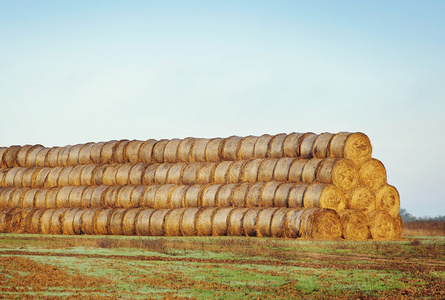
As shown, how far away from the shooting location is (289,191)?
74.7 feet

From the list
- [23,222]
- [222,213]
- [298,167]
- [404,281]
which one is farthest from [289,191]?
[23,222]

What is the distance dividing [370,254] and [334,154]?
22.9 feet

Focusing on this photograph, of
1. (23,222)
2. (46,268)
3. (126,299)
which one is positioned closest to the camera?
(126,299)

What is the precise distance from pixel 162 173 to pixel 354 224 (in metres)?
8.88

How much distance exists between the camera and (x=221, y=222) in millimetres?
23578

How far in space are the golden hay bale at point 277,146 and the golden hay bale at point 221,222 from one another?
277 centimetres

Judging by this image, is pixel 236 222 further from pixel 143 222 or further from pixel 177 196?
pixel 143 222

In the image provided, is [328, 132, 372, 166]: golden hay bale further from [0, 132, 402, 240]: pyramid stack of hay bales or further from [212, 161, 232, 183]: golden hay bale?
[212, 161, 232, 183]: golden hay bale

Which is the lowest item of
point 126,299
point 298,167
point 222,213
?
point 126,299

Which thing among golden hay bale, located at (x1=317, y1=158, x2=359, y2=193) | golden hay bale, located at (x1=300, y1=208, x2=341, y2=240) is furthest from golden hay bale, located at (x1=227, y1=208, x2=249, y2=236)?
golden hay bale, located at (x1=317, y1=158, x2=359, y2=193)

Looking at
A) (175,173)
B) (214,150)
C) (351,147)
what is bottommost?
(175,173)

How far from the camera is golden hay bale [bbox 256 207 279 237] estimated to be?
73.0 ft

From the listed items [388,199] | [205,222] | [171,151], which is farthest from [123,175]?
[388,199]

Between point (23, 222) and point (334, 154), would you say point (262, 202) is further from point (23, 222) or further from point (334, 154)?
point (23, 222)
